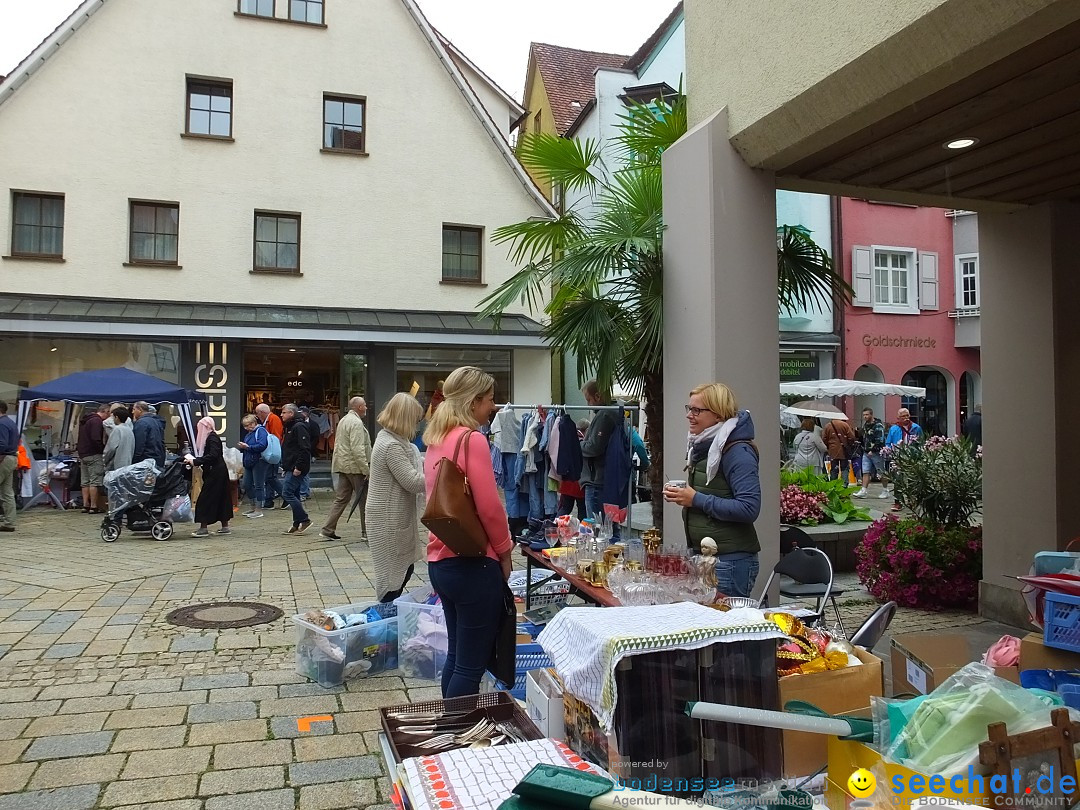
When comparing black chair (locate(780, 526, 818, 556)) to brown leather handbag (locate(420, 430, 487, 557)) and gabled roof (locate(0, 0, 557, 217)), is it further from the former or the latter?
gabled roof (locate(0, 0, 557, 217))

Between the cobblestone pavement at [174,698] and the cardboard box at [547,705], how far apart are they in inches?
53.2

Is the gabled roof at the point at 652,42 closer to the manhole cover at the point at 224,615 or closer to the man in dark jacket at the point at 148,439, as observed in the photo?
the man in dark jacket at the point at 148,439

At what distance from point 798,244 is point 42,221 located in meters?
14.8

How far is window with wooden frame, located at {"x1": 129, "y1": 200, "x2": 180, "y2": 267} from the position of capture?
15.8 metres

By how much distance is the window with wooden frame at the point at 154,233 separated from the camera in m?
15.8

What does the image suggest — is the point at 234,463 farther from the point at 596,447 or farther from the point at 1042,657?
the point at 1042,657

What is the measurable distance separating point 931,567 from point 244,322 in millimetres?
13085

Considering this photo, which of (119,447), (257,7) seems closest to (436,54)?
(257,7)

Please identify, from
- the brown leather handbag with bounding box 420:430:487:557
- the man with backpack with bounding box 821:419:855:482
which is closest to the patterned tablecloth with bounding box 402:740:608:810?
the brown leather handbag with bounding box 420:430:487:557

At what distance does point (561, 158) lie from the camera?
23.5ft

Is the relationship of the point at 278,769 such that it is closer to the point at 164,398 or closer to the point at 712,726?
the point at 712,726

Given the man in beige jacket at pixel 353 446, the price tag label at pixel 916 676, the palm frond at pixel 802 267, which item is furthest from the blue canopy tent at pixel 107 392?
the price tag label at pixel 916 676

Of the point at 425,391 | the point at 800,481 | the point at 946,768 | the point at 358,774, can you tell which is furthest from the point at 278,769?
the point at 425,391

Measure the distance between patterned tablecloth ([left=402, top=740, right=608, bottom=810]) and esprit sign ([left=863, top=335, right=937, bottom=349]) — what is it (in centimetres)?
2187
